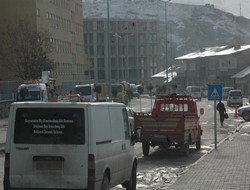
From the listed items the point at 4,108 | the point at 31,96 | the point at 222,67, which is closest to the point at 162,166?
the point at 31,96

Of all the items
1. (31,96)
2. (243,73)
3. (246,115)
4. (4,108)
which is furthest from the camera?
(243,73)

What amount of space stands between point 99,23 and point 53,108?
13295 centimetres

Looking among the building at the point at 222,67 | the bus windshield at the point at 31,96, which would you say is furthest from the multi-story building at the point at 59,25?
the building at the point at 222,67

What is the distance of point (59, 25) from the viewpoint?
85000mm

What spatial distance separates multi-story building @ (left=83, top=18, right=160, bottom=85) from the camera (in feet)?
458

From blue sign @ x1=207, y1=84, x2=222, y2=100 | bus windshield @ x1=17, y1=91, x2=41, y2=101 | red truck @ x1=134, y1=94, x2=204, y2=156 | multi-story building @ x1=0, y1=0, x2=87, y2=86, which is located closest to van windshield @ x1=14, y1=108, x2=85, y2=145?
red truck @ x1=134, y1=94, x2=204, y2=156

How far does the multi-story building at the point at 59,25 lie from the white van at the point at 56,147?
5962 centimetres

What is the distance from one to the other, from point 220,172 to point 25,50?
4814 cm

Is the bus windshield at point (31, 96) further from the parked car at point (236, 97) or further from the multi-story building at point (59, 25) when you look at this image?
the parked car at point (236, 97)

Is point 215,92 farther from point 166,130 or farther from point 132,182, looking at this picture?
point 132,182

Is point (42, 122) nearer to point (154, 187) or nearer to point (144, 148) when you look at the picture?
point (154, 187)

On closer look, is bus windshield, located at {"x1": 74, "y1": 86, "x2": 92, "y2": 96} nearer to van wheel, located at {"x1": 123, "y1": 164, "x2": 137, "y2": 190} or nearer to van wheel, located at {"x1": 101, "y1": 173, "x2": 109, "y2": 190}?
van wheel, located at {"x1": 123, "y1": 164, "x2": 137, "y2": 190}

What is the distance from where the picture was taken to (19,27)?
214 feet

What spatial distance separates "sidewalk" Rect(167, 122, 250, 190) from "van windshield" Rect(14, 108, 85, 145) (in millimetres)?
3855
